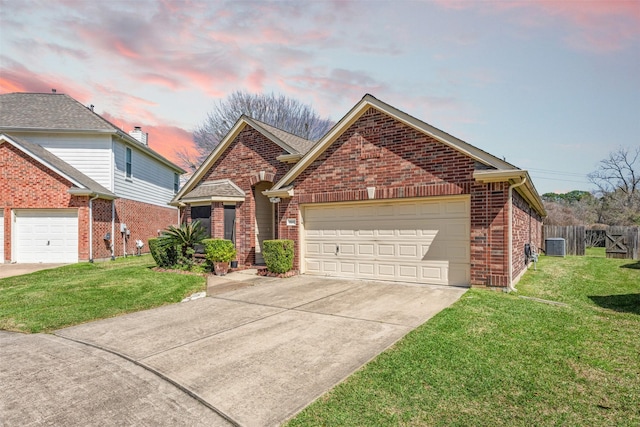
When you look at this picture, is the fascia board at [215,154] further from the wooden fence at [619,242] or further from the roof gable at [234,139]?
the wooden fence at [619,242]

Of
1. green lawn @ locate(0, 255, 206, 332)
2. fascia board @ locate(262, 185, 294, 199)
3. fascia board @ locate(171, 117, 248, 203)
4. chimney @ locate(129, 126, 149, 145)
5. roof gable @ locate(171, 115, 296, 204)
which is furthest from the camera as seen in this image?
chimney @ locate(129, 126, 149, 145)

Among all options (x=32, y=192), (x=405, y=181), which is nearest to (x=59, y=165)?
(x=32, y=192)

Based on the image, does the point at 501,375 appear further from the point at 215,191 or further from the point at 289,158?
the point at 215,191

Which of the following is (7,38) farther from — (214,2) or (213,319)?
(213,319)

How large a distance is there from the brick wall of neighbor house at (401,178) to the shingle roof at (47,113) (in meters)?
12.9

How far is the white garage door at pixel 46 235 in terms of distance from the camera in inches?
630

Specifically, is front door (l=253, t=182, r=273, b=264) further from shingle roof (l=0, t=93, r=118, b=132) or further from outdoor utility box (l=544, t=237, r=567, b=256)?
outdoor utility box (l=544, t=237, r=567, b=256)

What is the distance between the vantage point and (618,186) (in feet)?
126

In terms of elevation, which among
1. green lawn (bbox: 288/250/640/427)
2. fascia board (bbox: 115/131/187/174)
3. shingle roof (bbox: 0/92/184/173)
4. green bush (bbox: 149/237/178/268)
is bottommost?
green lawn (bbox: 288/250/640/427)

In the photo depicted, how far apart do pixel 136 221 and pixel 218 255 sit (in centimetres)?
1128

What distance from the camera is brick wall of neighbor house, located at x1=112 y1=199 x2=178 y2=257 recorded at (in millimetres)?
18766

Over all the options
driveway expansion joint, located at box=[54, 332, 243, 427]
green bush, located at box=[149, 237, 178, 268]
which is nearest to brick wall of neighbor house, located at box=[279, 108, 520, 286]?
green bush, located at box=[149, 237, 178, 268]

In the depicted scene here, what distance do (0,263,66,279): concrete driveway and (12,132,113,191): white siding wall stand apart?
498 centimetres

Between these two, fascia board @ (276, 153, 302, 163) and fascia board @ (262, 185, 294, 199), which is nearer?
fascia board @ (262, 185, 294, 199)
